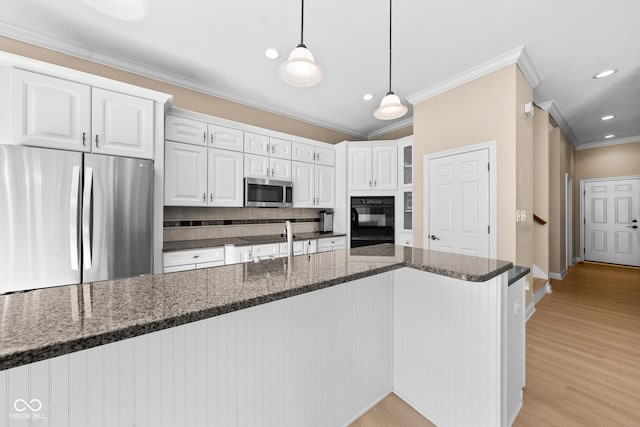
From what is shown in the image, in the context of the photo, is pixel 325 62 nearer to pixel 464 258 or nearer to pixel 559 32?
pixel 559 32

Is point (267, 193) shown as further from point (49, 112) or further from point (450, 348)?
point (450, 348)

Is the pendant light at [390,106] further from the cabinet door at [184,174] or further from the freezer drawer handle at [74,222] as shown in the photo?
the freezer drawer handle at [74,222]

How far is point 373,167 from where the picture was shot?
4199mm

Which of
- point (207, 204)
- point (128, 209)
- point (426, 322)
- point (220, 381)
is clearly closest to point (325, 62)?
point (207, 204)

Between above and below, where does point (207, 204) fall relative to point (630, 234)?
above

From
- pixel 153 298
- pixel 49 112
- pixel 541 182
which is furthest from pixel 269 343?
pixel 541 182

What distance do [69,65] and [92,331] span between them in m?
3.12

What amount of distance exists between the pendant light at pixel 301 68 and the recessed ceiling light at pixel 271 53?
1.26 m

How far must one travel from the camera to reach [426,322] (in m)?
1.55

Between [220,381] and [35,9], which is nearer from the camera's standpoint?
[220,381]

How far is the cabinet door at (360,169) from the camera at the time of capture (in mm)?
4219

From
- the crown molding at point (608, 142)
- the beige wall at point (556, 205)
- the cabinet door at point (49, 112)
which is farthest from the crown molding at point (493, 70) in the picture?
the crown molding at point (608, 142)

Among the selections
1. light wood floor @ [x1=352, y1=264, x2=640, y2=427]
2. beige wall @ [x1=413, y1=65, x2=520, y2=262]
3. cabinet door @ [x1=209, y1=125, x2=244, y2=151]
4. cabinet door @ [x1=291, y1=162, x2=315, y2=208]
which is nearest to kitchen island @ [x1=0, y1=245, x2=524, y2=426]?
light wood floor @ [x1=352, y1=264, x2=640, y2=427]

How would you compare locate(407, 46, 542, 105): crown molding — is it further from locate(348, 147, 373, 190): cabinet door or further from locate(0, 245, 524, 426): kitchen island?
locate(0, 245, 524, 426): kitchen island
